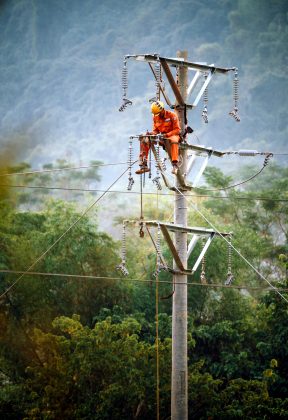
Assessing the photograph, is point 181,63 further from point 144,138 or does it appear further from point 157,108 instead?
point 144,138

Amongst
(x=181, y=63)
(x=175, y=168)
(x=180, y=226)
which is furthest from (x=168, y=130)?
(x=180, y=226)

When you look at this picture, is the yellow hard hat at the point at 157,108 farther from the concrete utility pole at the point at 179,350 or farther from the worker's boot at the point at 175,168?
the concrete utility pole at the point at 179,350

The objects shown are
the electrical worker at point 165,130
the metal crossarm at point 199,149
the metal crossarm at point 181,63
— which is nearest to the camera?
the metal crossarm at point 181,63

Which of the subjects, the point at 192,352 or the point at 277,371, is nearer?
the point at 277,371

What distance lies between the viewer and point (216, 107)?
192500 millimetres

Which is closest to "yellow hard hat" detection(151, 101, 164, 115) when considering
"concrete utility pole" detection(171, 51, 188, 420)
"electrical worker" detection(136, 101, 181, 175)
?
"electrical worker" detection(136, 101, 181, 175)

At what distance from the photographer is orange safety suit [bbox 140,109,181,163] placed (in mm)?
15391

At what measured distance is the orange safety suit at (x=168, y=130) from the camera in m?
15.4

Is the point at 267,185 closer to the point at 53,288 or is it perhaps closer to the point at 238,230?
the point at 238,230

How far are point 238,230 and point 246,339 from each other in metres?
9.79

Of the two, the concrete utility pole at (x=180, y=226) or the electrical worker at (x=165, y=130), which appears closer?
the concrete utility pole at (x=180, y=226)

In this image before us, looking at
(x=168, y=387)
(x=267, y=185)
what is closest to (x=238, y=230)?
(x=168, y=387)

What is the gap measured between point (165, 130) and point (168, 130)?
0.15ft

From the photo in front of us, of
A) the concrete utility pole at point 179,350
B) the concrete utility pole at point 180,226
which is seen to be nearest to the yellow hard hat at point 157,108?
the concrete utility pole at point 180,226
